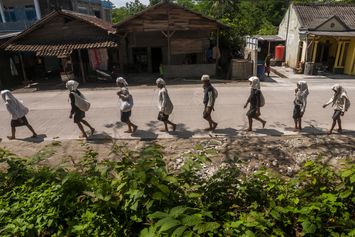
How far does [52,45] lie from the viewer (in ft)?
56.0

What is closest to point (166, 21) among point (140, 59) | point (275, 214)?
point (140, 59)

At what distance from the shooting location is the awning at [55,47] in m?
16.2

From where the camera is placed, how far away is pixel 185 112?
1104 centimetres

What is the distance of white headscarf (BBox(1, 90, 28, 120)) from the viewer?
26.2 feet

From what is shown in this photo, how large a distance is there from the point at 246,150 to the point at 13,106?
6753 millimetres

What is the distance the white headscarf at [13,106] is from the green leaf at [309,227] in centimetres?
813

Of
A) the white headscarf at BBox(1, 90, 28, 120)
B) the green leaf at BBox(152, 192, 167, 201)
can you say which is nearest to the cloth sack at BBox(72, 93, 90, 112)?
the white headscarf at BBox(1, 90, 28, 120)

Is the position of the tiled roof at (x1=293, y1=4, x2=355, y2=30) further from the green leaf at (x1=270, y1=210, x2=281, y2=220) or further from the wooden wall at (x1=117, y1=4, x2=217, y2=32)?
the green leaf at (x1=270, y1=210, x2=281, y2=220)

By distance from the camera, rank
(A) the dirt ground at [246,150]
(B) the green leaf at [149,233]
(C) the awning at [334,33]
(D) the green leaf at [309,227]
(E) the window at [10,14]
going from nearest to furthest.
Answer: (B) the green leaf at [149,233] < (D) the green leaf at [309,227] < (A) the dirt ground at [246,150] < (C) the awning at [334,33] < (E) the window at [10,14]

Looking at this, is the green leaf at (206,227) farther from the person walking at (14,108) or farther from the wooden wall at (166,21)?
the wooden wall at (166,21)

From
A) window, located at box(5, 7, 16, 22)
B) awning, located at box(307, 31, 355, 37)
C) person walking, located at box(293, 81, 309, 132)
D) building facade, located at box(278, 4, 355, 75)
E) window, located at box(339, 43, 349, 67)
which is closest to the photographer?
person walking, located at box(293, 81, 309, 132)

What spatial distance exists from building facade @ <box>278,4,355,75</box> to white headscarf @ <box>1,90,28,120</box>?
Result: 17023 mm

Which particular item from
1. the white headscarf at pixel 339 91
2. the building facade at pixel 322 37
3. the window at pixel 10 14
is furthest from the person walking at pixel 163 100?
the window at pixel 10 14

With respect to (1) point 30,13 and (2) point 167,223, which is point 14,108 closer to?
(2) point 167,223
